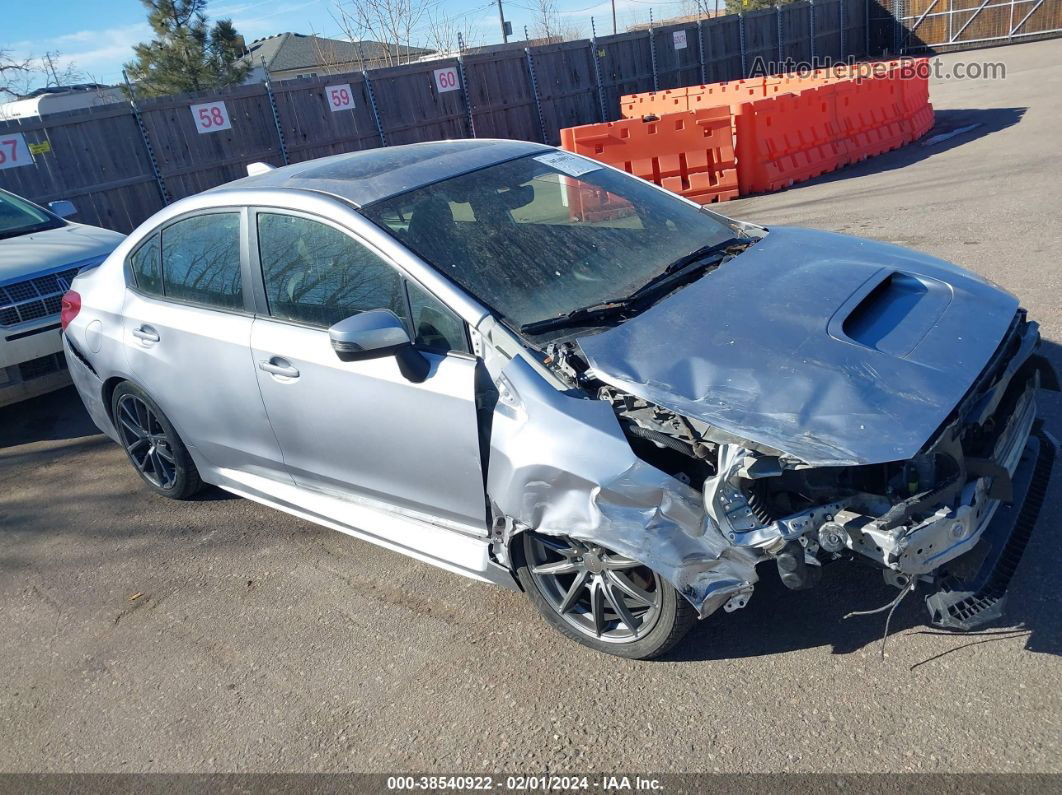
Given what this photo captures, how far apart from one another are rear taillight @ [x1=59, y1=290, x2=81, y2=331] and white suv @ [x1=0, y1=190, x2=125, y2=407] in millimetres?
1233

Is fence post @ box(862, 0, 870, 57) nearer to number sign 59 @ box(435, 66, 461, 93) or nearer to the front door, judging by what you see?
number sign 59 @ box(435, 66, 461, 93)

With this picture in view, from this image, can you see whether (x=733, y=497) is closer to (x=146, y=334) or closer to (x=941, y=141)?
(x=146, y=334)

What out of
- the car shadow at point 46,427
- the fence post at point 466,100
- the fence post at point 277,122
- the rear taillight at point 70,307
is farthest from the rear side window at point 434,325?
the fence post at point 466,100

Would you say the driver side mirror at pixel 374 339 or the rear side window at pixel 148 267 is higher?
the rear side window at pixel 148 267

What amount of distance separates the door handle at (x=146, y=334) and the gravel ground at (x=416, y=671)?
106 cm

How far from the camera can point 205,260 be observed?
14.0 ft

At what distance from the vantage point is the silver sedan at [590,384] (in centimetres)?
276

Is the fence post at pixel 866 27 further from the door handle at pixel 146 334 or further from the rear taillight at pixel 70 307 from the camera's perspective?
the door handle at pixel 146 334

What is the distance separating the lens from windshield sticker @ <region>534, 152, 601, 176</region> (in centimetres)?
430

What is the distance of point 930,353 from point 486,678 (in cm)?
201

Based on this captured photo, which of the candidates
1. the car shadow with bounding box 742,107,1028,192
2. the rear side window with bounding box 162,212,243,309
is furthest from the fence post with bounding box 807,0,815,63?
the rear side window with bounding box 162,212,243,309

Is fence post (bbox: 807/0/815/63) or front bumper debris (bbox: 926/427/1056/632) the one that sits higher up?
fence post (bbox: 807/0/815/63)

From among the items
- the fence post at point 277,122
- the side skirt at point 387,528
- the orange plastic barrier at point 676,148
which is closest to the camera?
the side skirt at point 387,528

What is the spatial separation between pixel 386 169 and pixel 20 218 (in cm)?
538
